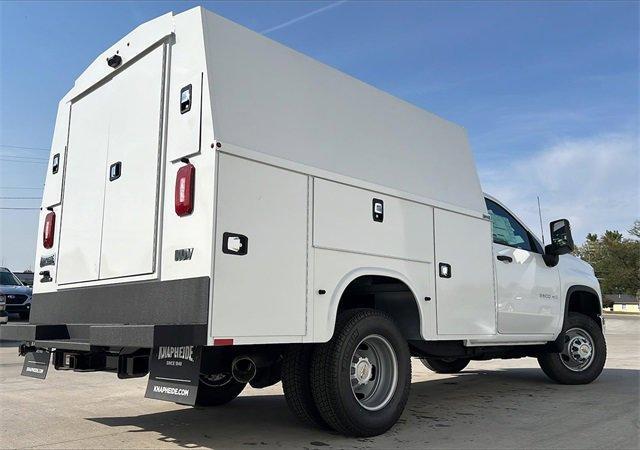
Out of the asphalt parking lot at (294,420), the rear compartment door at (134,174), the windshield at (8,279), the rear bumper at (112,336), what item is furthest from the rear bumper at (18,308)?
the rear compartment door at (134,174)

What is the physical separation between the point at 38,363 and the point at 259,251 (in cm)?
246

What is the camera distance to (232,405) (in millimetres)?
6348

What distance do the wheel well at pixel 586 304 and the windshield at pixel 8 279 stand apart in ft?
49.0

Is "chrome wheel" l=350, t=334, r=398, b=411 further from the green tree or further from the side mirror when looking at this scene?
the green tree

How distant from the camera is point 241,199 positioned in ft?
13.0

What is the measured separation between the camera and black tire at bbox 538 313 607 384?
774cm

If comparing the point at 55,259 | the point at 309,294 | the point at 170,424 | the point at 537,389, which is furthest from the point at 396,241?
the point at 537,389

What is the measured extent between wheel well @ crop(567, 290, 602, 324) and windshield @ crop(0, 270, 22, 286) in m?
14.9

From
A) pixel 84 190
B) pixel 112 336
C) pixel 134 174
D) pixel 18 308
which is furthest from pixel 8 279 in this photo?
pixel 112 336

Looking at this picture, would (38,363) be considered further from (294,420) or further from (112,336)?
(294,420)

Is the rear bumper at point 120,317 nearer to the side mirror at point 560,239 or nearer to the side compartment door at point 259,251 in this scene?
the side compartment door at point 259,251

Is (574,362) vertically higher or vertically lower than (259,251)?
lower

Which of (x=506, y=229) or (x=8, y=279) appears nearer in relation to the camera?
(x=506, y=229)

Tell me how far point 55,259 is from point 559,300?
5875 millimetres
